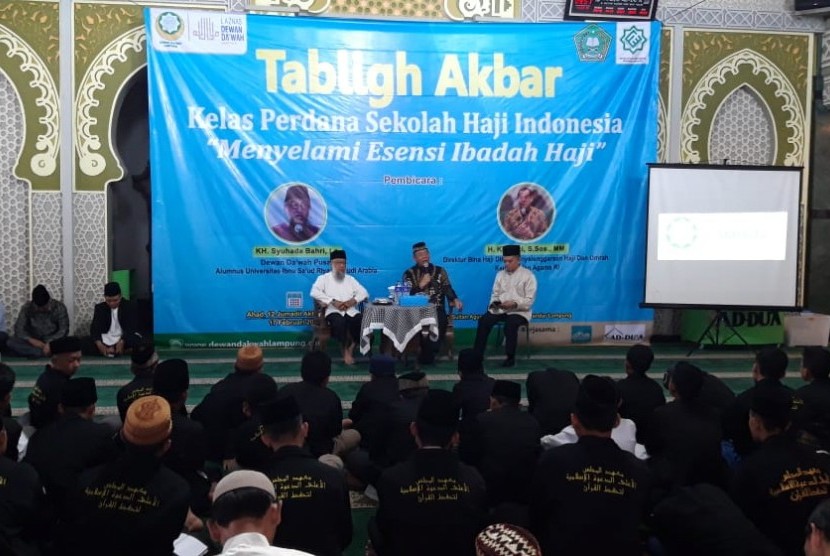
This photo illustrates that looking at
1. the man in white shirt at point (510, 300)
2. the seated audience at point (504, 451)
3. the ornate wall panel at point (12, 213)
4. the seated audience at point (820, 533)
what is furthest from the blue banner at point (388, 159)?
the seated audience at point (820, 533)

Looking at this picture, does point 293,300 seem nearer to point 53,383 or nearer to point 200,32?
point 200,32

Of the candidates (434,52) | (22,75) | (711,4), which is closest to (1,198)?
(22,75)

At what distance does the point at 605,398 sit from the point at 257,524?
1396 millimetres

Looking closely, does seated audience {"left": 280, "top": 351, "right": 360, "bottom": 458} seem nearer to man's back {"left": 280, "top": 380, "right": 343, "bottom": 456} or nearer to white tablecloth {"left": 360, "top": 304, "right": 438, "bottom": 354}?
man's back {"left": 280, "top": 380, "right": 343, "bottom": 456}

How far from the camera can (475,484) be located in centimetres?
219

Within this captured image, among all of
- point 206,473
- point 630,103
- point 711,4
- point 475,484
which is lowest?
point 206,473

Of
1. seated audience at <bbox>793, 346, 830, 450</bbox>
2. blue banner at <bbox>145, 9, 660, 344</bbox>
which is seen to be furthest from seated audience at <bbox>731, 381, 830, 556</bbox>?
blue banner at <bbox>145, 9, 660, 344</bbox>

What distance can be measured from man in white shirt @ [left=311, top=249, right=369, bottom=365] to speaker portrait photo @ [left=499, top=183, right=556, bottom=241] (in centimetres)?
139

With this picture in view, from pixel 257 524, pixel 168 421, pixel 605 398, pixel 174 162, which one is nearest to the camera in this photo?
pixel 257 524

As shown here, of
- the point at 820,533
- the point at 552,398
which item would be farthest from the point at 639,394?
the point at 820,533

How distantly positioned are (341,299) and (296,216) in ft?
2.74

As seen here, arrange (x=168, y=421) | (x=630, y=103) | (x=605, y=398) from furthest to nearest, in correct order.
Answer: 1. (x=630, y=103)
2. (x=605, y=398)
3. (x=168, y=421)

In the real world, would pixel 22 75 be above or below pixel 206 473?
above

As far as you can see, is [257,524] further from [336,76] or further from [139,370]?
[336,76]
